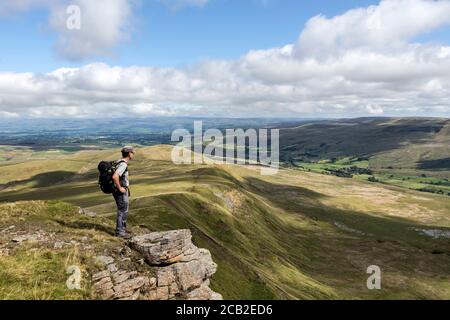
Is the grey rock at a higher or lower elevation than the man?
lower

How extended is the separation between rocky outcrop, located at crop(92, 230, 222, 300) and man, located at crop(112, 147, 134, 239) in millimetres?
2189

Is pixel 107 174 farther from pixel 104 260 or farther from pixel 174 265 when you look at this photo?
pixel 174 265

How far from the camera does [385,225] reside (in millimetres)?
179000

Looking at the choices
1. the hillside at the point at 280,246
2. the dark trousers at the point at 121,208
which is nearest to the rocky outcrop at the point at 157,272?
the dark trousers at the point at 121,208

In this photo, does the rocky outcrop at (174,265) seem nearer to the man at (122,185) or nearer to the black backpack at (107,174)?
the man at (122,185)

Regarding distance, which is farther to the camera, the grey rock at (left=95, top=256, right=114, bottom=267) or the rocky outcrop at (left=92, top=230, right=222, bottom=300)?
the grey rock at (left=95, top=256, right=114, bottom=267)

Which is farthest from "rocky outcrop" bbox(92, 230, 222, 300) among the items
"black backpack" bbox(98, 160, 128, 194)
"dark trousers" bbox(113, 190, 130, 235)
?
"black backpack" bbox(98, 160, 128, 194)

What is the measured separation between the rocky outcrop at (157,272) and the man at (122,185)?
7.18 feet

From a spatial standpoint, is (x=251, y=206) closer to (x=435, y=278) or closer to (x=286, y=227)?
(x=286, y=227)

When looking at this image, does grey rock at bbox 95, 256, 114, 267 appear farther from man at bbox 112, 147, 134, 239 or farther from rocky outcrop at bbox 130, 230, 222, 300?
man at bbox 112, 147, 134, 239

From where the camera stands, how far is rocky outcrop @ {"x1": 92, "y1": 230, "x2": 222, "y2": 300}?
872 inches

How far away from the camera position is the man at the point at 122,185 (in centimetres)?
2514
